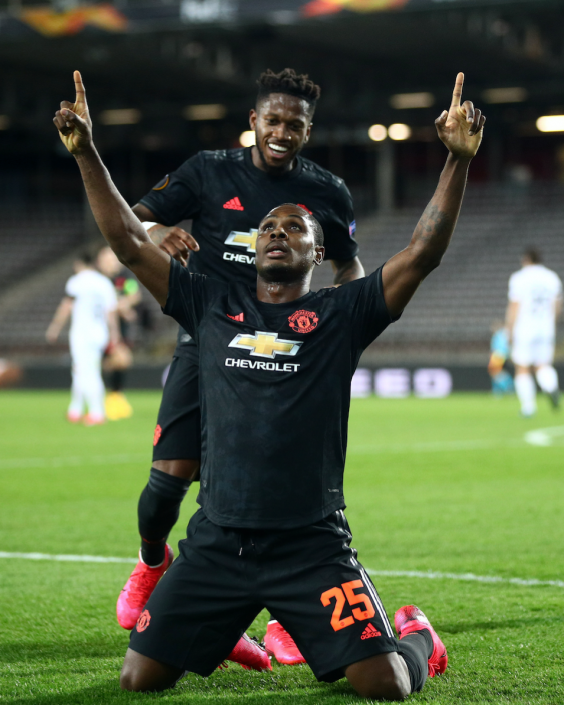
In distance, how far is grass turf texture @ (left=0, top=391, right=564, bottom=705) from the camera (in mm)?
3299

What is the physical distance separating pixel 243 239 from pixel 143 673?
1.85m

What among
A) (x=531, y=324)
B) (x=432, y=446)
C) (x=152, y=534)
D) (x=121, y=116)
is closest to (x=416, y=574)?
(x=152, y=534)

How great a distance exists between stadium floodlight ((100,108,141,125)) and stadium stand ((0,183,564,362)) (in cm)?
393

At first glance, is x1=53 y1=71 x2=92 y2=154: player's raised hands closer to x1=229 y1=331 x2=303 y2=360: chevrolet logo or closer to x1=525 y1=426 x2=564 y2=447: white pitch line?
x1=229 y1=331 x2=303 y2=360: chevrolet logo

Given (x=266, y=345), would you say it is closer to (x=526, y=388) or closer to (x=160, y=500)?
(x=160, y=500)

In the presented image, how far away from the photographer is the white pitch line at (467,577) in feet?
15.4

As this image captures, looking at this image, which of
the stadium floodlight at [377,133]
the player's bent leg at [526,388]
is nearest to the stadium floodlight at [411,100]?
the stadium floodlight at [377,133]

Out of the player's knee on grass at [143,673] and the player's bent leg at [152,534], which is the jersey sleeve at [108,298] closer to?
the player's bent leg at [152,534]

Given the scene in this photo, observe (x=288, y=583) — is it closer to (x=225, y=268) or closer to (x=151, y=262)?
(x=151, y=262)

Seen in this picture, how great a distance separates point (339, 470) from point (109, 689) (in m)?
1.03

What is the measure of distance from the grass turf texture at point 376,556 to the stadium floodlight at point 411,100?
18.1m

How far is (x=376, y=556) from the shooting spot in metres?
5.35

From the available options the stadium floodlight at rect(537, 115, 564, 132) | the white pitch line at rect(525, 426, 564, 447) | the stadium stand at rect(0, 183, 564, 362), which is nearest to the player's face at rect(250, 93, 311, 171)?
the white pitch line at rect(525, 426, 564, 447)

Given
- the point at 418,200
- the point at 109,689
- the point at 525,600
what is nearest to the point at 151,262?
the point at 109,689
